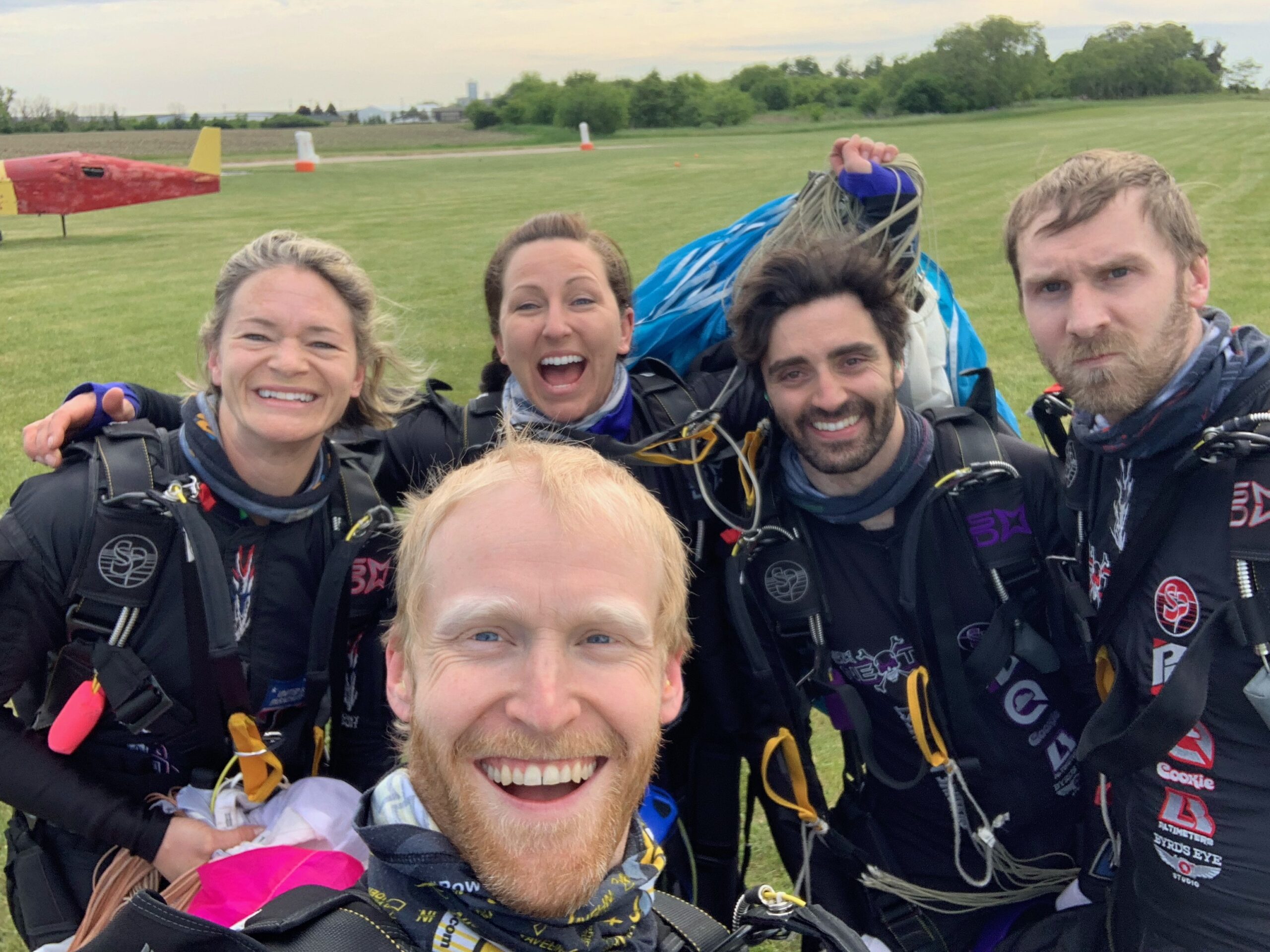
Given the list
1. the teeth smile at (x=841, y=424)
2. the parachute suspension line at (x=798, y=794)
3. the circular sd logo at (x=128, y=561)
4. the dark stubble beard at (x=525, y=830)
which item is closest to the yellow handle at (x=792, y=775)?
the parachute suspension line at (x=798, y=794)

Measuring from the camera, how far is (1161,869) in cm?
268

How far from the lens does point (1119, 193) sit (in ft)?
9.36

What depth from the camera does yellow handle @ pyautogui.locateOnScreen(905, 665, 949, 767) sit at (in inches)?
122

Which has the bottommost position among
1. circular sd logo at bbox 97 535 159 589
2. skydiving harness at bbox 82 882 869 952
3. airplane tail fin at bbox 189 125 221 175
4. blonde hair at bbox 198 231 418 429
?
skydiving harness at bbox 82 882 869 952

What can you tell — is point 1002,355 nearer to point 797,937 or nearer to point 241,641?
point 797,937

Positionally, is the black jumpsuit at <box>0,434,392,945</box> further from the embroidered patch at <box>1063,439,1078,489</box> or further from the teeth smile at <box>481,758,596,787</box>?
the embroidered patch at <box>1063,439,1078,489</box>

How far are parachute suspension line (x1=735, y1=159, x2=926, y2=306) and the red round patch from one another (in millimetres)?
1814

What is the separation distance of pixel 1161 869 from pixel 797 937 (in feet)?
5.19

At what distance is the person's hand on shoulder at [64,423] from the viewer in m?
2.96

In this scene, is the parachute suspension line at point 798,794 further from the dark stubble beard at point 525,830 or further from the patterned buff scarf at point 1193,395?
the dark stubble beard at point 525,830

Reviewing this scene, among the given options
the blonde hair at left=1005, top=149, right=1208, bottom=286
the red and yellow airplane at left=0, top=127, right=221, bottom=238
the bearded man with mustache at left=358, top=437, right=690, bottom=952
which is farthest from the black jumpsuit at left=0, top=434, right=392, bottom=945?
the red and yellow airplane at left=0, top=127, right=221, bottom=238

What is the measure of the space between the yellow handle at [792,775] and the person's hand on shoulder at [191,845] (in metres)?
1.62

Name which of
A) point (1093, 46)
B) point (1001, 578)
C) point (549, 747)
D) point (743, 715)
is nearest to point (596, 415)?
point (743, 715)

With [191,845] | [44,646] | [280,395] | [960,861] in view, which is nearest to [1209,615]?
[960,861]
